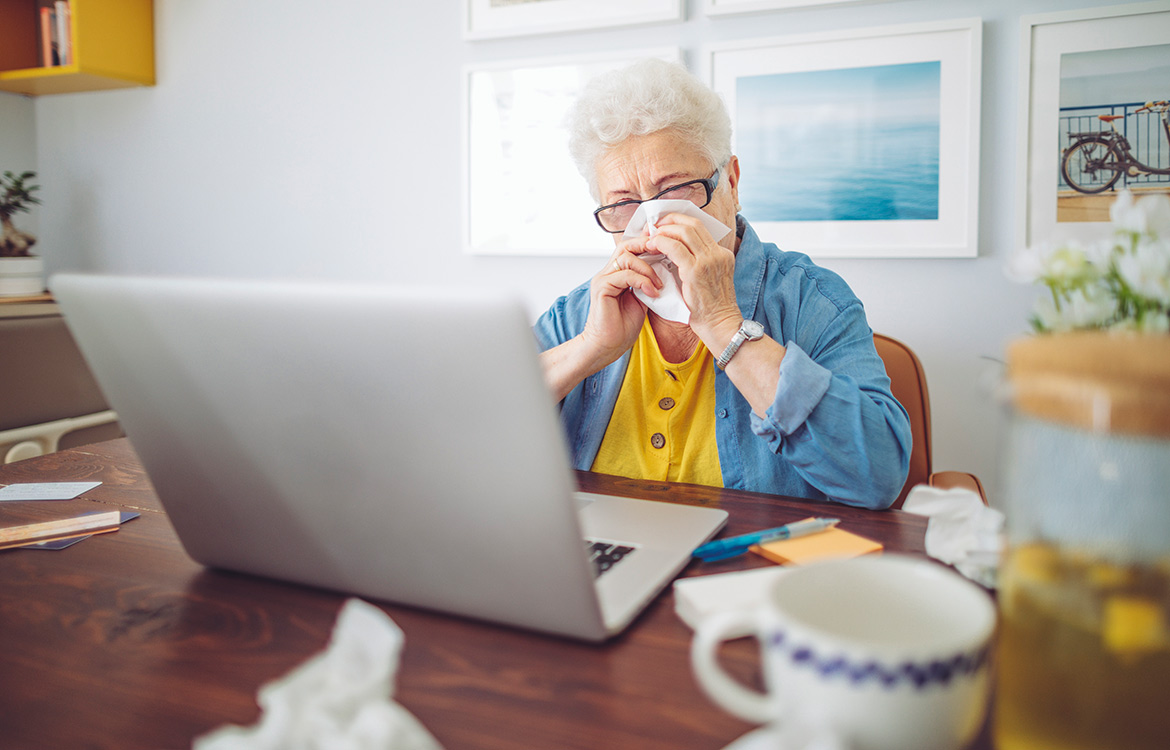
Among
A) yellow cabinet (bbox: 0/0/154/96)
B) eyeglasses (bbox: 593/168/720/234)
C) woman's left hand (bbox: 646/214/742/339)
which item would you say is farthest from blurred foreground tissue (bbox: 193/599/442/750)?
yellow cabinet (bbox: 0/0/154/96)

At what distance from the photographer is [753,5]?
1.98 m

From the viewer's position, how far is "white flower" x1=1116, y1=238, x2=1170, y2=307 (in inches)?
16.0

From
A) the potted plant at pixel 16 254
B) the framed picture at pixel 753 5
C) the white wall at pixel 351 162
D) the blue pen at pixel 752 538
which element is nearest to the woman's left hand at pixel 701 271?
the blue pen at pixel 752 538

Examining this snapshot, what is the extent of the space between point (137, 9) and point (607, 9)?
5.76 ft

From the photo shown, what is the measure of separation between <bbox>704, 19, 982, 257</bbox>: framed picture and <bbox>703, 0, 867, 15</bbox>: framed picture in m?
0.08

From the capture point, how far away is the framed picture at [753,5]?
6.26ft

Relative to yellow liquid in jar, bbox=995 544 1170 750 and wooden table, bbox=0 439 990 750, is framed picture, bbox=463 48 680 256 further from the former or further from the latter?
yellow liquid in jar, bbox=995 544 1170 750

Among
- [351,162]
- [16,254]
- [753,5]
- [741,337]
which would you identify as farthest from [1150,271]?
[16,254]

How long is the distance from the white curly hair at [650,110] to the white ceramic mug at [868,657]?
1009 mm

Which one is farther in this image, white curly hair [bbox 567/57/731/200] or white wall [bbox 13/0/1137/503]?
white wall [bbox 13/0/1137/503]

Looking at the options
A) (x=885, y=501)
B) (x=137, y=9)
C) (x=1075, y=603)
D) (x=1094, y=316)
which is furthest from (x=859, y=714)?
(x=137, y=9)

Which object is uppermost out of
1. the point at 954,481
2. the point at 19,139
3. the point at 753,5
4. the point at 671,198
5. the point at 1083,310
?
the point at 753,5

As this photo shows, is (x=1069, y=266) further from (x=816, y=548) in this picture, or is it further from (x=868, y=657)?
(x=816, y=548)

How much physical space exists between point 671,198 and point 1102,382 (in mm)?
1003
